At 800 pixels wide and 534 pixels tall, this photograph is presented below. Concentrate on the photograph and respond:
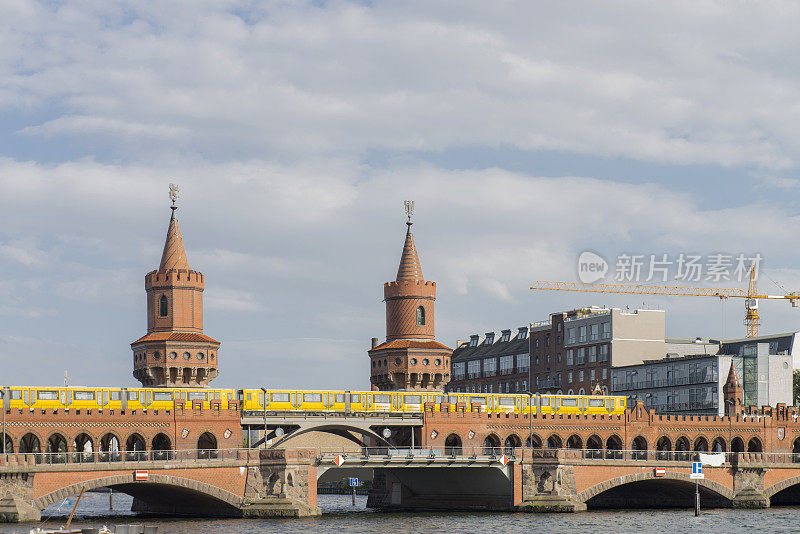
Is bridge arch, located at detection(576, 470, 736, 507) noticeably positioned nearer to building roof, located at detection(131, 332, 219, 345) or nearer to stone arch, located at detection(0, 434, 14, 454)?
building roof, located at detection(131, 332, 219, 345)

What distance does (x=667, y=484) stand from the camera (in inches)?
5103

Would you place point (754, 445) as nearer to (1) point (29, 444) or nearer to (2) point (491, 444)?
(2) point (491, 444)

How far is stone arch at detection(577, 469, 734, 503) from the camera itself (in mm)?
→ 120188

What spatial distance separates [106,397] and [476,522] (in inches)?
1394

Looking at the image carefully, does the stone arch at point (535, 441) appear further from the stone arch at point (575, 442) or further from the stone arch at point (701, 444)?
the stone arch at point (701, 444)

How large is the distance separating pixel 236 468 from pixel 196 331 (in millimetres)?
25903

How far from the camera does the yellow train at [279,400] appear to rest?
113 meters

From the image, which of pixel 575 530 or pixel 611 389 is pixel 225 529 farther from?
pixel 611 389

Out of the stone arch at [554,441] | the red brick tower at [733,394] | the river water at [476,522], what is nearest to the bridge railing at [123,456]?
the river water at [476,522]

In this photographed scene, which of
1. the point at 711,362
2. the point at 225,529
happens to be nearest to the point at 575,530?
the point at 225,529

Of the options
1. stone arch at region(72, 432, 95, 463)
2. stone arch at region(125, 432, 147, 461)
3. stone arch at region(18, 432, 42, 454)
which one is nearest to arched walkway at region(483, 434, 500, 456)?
stone arch at region(125, 432, 147, 461)

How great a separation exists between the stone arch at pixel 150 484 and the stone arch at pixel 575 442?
42.6 metres

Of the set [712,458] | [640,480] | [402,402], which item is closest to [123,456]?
[402,402]

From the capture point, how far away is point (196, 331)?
12975 centimetres
